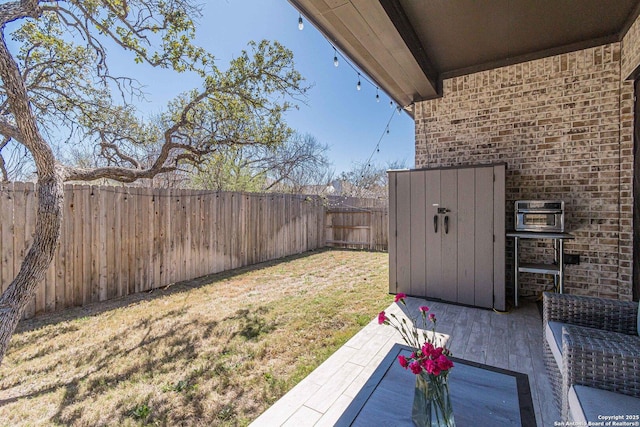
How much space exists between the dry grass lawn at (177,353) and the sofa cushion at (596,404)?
1669 mm

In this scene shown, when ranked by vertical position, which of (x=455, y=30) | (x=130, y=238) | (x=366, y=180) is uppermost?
(x=455, y=30)

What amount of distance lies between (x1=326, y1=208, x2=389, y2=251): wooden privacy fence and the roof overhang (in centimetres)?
474

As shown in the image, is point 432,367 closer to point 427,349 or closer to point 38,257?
point 427,349

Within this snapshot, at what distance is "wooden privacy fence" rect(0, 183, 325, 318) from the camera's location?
3.42 m

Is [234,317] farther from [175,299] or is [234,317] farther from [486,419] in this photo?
[486,419]

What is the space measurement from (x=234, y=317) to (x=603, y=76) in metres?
5.40

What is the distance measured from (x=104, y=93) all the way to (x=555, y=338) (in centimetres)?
642

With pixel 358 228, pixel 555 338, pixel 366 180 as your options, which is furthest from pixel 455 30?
pixel 366 180

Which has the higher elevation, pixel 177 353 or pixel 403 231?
pixel 403 231

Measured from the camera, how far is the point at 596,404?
1.27m

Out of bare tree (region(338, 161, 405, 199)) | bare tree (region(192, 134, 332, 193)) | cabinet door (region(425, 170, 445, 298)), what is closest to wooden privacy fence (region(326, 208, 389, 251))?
bare tree (region(192, 134, 332, 193))

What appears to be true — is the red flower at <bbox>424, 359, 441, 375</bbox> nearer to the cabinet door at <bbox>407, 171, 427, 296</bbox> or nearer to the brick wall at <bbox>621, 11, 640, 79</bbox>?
the cabinet door at <bbox>407, 171, 427, 296</bbox>

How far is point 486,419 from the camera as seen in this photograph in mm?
1163

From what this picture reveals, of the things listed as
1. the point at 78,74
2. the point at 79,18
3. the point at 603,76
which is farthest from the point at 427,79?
the point at 78,74
